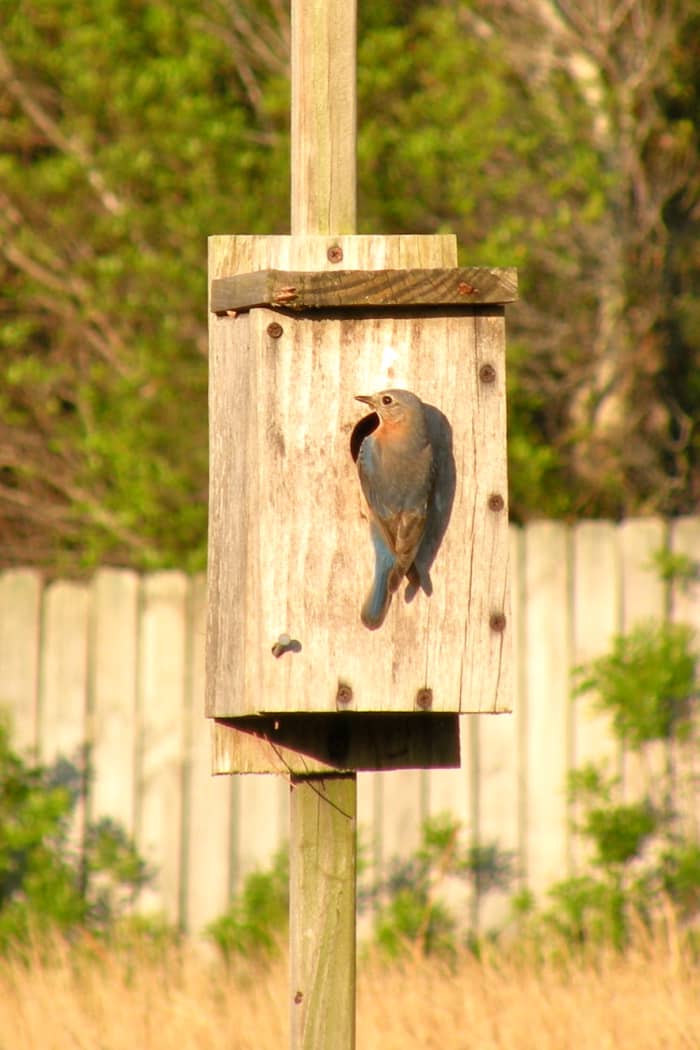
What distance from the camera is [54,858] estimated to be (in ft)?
20.4

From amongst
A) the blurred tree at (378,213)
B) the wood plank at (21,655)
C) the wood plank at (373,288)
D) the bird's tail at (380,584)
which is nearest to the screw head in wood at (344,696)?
the bird's tail at (380,584)

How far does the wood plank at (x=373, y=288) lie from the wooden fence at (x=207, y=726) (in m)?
2.98

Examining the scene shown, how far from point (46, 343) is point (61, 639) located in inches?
108

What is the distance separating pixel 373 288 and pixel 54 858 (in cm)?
359

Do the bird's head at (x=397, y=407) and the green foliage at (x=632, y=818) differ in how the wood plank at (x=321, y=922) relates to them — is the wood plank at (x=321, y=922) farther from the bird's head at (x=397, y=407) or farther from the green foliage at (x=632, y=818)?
the green foliage at (x=632, y=818)

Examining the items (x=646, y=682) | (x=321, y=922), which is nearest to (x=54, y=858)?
(x=646, y=682)

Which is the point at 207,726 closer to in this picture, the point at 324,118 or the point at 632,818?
the point at 632,818

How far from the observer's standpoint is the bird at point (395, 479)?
3.19 m

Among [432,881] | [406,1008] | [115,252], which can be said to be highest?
[115,252]

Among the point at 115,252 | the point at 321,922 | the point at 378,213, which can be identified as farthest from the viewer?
the point at 115,252

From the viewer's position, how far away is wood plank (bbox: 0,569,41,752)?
248 inches

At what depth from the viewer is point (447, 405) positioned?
3404 millimetres

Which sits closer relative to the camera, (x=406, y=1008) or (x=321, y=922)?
(x=321, y=922)

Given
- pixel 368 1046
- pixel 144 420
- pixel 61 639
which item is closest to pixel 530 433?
pixel 144 420
